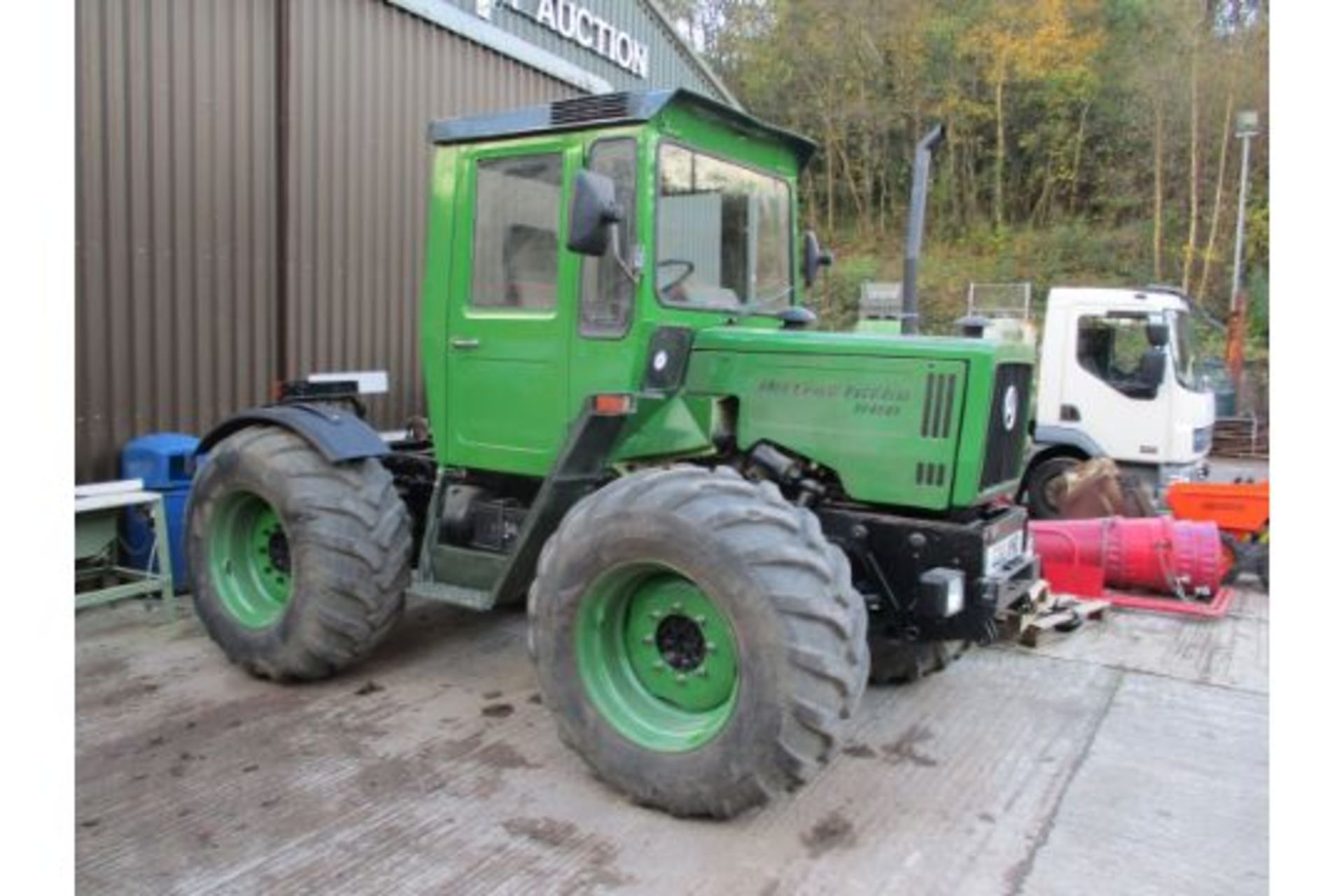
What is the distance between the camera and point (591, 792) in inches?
146

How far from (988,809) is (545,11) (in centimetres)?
793

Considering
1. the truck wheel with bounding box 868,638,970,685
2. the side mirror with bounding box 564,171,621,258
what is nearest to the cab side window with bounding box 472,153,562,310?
the side mirror with bounding box 564,171,621,258

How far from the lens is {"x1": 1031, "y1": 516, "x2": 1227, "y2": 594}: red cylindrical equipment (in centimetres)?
655

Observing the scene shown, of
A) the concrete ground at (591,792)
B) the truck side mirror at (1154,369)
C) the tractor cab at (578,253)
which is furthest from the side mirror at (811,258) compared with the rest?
the truck side mirror at (1154,369)

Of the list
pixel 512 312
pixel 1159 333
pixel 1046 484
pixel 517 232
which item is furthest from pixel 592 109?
pixel 1159 333

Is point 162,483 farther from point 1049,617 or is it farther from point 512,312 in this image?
point 1049,617

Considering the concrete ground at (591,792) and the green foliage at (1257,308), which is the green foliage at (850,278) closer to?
the green foliage at (1257,308)

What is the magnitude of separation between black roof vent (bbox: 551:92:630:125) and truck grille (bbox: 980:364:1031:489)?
1787 millimetres

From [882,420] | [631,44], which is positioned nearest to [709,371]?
[882,420]

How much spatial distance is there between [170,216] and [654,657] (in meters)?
4.48

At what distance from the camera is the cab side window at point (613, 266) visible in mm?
4066

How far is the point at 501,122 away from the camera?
4.44 meters

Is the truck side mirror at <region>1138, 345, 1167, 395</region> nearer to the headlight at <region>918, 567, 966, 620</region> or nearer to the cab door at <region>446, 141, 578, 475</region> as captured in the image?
the headlight at <region>918, 567, 966, 620</region>

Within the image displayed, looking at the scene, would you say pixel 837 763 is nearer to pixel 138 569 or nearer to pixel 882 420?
pixel 882 420
